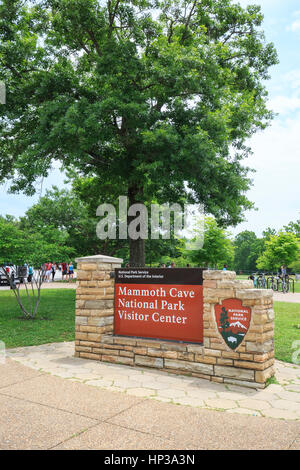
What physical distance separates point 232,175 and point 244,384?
954 cm

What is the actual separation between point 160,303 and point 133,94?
860 centimetres

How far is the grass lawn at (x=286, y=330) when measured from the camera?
6.76 metres

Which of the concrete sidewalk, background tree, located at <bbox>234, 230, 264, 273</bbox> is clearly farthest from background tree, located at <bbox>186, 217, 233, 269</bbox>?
background tree, located at <bbox>234, 230, 264, 273</bbox>

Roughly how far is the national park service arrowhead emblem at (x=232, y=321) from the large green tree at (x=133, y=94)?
278 inches

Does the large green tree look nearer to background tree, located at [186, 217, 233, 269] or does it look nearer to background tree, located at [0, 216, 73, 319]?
background tree, located at [0, 216, 73, 319]

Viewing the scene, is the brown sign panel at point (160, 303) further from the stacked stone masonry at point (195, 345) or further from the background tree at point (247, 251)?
the background tree at point (247, 251)

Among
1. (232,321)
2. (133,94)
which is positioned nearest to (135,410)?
(232,321)

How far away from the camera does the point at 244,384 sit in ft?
15.9

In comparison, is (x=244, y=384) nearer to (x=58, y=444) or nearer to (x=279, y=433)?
(x=279, y=433)

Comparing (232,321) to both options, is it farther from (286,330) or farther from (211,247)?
(211,247)

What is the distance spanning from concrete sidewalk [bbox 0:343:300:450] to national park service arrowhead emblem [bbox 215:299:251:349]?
0.63 meters

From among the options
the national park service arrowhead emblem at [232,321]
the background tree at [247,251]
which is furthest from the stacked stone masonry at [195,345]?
the background tree at [247,251]
